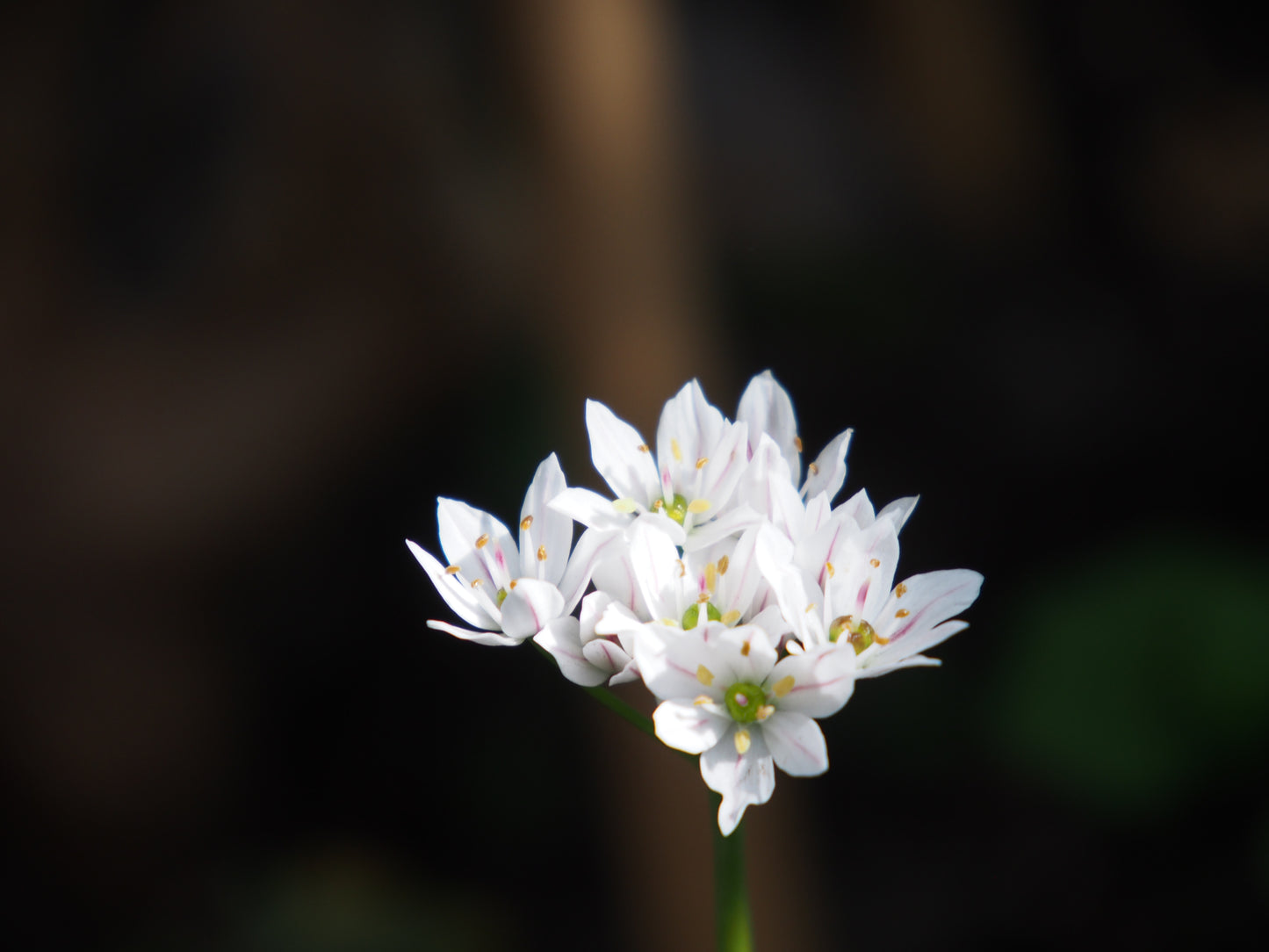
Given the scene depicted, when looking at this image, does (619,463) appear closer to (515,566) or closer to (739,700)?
(515,566)

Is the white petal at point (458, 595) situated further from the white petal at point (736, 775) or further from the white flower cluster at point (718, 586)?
the white petal at point (736, 775)

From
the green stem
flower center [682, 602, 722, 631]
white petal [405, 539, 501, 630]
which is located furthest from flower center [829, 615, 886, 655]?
white petal [405, 539, 501, 630]

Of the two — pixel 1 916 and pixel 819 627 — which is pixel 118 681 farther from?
pixel 819 627

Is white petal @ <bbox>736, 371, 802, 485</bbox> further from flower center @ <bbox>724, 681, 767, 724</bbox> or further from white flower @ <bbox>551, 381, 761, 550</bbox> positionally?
flower center @ <bbox>724, 681, 767, 724</bbox>

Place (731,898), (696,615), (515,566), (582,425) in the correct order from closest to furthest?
Answer: 1. (731,898)
2. (696,615)
3. (515,566)
4. (582,425)

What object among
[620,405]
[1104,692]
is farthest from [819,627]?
[1104,692]

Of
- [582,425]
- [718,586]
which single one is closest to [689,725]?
[718,586]
